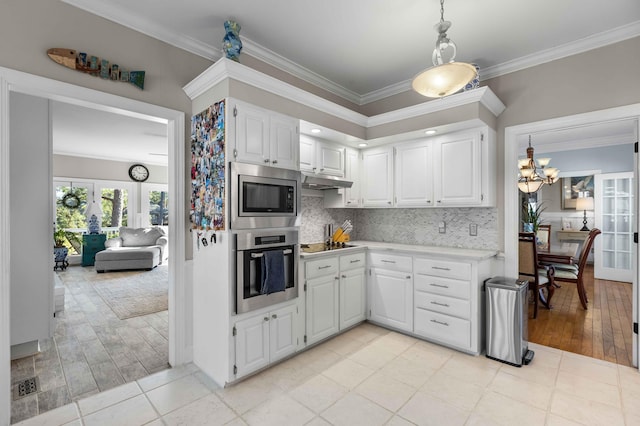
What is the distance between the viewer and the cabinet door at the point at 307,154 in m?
3.18

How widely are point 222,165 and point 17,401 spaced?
2.19 m

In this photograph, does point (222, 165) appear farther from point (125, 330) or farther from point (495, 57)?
point (495, 57)

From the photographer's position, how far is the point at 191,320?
2.76 m

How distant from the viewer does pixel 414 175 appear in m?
3.52

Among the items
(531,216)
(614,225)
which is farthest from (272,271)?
(614,225)

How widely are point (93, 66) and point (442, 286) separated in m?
3.40

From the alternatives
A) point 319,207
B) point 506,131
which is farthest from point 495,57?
point 319,207

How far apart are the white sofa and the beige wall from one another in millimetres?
5030

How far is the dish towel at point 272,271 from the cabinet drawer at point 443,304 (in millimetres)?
1466

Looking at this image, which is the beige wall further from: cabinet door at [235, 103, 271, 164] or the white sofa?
the white sofa

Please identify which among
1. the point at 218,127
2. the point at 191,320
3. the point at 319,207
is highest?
the point at 218,127

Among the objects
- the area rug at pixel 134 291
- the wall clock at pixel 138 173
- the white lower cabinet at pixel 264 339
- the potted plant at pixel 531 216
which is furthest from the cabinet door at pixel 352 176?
the wall clock at pixel 138 173

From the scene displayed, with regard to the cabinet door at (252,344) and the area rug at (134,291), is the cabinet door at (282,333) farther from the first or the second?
the area rug at (134,291)

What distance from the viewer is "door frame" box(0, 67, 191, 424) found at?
1.93 meters
